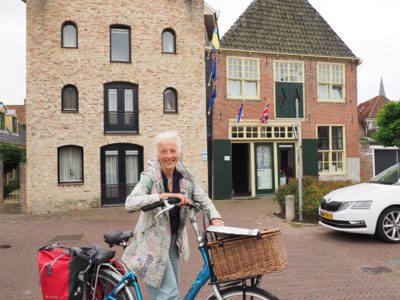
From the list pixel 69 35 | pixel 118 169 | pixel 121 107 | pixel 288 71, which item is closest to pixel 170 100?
pixel 121 107

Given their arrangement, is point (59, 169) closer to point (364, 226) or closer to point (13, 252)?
point (13, 252)

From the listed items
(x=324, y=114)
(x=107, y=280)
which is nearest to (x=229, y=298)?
(x=107, y=280)

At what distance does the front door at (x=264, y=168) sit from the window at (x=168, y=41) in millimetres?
5839

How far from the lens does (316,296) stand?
4.44 m

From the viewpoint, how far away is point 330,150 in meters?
17.1

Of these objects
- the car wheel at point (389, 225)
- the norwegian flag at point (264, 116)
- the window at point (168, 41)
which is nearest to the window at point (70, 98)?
the window at point (168, 41)

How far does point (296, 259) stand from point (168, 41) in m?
11.8

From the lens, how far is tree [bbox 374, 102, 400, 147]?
14047mm

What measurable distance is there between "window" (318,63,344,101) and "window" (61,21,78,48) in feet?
37.5

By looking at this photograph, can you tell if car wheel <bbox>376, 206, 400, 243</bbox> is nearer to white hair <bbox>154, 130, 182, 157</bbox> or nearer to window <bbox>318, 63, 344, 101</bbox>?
white hair <bbox>154, 130, 182, 157</bbox>

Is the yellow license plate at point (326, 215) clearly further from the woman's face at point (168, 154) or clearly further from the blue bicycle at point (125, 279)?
the woman's face at point (168, 154)

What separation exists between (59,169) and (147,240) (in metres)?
12.5

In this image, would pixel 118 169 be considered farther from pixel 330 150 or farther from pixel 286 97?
pixel 330 150

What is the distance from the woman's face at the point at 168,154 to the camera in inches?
114
